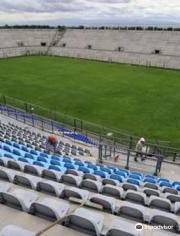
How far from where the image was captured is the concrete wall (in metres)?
47.6

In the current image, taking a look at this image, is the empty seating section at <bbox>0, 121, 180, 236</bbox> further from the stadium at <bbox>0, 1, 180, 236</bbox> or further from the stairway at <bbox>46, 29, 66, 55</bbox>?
the stairway at <bbox>46, 29, 66, 55</bbox>

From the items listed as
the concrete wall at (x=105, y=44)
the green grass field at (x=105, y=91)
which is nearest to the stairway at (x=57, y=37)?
the concrete wall at (x=105, y=44)

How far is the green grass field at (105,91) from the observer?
71.9 ft

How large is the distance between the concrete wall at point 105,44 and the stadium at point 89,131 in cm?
18

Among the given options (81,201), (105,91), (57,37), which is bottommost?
(105,91)

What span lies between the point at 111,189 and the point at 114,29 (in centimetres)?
5346

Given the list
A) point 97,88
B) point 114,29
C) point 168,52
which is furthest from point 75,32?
point 97,88

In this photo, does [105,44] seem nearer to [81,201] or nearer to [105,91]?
[105,91]

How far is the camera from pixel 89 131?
1944cm

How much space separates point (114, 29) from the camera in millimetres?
57719

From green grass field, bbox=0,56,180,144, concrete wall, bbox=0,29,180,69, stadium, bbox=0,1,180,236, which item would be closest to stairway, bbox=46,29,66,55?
concrete wall, bbox=0,29,180,69

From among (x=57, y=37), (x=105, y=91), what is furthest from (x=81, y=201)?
(x=57, y=37)

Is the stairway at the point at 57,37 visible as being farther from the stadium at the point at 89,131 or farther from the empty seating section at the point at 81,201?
the empty seating section at the point at 81,201

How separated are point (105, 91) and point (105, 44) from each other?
26197 millimetres
